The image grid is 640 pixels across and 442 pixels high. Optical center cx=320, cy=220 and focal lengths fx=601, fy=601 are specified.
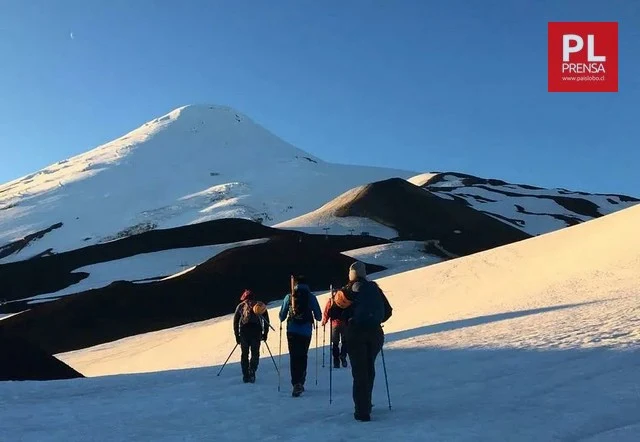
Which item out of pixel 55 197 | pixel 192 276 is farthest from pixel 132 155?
pixel 192 276

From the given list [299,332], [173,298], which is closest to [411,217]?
[173,298]

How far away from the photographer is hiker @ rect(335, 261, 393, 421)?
273 inches

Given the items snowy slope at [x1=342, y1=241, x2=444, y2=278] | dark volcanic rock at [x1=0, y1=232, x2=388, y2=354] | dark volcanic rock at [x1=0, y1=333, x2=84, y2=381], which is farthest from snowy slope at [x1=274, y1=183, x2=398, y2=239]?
dark volcanic rock at [x1=0, y1=333, x2=84, y2=381]

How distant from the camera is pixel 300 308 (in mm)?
9148

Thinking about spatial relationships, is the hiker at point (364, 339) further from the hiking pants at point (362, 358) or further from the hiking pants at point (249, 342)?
the hiking pants at point (249, 342)

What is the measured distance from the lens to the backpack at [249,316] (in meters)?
10.9

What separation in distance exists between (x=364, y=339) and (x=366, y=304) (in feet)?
1.33

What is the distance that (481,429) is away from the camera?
6254 mm

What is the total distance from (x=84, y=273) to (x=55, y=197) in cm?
9663

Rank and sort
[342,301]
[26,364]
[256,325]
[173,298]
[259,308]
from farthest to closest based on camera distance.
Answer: [173,298]
[26,364]
[256,325]
[259,308]
[342,301]

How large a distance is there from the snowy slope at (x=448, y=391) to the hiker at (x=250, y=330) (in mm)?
348

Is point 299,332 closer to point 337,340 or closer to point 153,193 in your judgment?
point 337,340

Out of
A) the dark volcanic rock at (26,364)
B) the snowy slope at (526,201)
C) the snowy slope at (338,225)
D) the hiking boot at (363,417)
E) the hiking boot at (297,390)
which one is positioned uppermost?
the snowy slope at (526,201)

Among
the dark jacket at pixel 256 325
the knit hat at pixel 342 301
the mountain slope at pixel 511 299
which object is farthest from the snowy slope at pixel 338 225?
the knit hat at pixel 342 301
